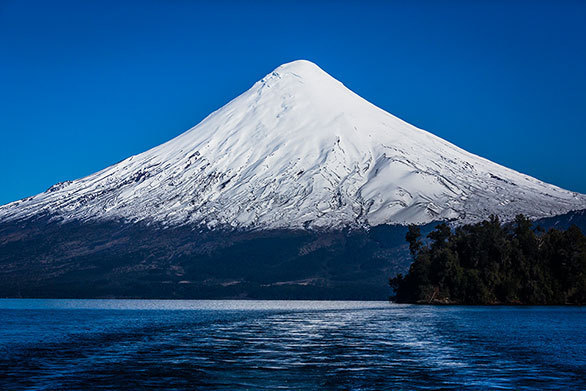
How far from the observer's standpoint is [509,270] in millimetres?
114562

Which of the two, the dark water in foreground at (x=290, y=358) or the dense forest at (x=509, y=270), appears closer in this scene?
the dark water in foreground at (x=290, y=358)

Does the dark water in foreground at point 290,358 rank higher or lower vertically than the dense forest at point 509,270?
lower

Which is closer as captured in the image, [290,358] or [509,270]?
[290,358]

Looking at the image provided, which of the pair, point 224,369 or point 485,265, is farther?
point 485,265

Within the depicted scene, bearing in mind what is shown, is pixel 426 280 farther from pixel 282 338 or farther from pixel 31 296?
pixel 31 296

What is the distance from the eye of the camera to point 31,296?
7672 inches

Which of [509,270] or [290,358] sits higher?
[509,270]

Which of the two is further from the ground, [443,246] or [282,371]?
[443,246]

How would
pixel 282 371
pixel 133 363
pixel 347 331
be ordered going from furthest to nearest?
pixel 347 331 → pixel 133 363 → pixel 282 371

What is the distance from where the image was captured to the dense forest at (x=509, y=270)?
367 ft

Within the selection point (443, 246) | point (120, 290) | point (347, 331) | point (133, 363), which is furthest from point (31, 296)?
point (133, 363)

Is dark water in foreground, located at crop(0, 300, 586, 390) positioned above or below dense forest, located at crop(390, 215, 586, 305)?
below

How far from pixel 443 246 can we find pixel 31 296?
116952 millimetres

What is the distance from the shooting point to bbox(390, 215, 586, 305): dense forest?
11181 centimetres
